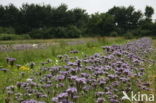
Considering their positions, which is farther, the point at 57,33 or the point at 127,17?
the point at 127,17

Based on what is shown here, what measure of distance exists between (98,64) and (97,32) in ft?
126

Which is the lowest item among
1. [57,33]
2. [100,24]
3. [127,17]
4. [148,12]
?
[57,33]

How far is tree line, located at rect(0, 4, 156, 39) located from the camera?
42.9 m

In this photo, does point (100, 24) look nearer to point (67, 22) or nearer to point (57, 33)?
point (57, 33)

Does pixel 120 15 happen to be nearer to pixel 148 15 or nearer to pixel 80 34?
pixel 148 15

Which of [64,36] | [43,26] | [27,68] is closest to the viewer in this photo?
[27,68]

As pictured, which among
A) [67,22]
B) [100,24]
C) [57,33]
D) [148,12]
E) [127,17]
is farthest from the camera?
[148,12]

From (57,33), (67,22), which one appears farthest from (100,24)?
(67,22)

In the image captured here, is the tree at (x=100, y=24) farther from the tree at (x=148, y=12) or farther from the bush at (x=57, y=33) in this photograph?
the tree at (x=148, y=12)

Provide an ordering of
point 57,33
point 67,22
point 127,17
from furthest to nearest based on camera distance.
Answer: point 127,17, point 67,22, point 57,33

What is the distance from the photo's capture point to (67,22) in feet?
170

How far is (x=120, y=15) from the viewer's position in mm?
54562

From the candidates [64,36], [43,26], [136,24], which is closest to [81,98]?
[64,36]

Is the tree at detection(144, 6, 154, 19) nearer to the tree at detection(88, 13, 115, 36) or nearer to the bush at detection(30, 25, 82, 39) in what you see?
the tree at detection(88, 13, 115, 36)
